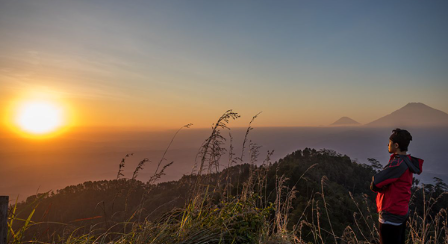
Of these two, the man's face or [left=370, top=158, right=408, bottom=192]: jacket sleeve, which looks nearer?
[left=370, top=158, right=408, bottom=192]: jacket sleeve

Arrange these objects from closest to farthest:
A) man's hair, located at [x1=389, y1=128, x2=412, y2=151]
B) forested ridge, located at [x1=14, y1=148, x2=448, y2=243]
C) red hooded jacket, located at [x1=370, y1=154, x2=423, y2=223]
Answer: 1. red hooded jacket, located at [x1=370, y1=154, x2=423, y2=223]
2. man's hair, located at [x1=389, y1=128, x2=412, y2=151]
3. forested ridge, located at [x1=14, y1=148, x2=448, y2=243]

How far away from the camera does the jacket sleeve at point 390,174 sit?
3150mm

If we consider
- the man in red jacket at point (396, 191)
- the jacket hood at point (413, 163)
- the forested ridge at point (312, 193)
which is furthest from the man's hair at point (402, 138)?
the forested ridge at point (312, 193)

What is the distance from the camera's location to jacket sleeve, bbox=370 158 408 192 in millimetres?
3150

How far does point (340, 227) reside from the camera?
13289mm

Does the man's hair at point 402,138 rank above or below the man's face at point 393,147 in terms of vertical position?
above

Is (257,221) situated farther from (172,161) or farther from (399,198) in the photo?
(399,198)

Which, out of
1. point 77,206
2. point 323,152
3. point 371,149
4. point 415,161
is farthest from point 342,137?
point 415,161

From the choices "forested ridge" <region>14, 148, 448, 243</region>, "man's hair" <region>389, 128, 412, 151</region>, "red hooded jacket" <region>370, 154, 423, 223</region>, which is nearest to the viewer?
"red hooded jacket" <region>370, 154, 423, 223</region>

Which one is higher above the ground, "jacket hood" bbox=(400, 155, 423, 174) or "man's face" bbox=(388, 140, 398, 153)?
"man's face" bbox=(388, 140, 398, 153)

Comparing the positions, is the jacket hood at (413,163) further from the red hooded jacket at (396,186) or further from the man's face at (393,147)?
the man's face at (393,147)

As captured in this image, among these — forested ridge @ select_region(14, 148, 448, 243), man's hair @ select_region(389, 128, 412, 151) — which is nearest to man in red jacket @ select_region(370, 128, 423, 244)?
man's hair @ select_region(389, 128, 412, 151)

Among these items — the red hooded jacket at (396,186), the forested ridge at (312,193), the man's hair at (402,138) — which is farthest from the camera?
the forested ridge at (312,193)

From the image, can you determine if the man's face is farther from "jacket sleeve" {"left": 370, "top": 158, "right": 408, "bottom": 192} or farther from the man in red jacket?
"jacket sleeve" {"left": 370, "top": 158, "right": 408, "bottom": 192}
